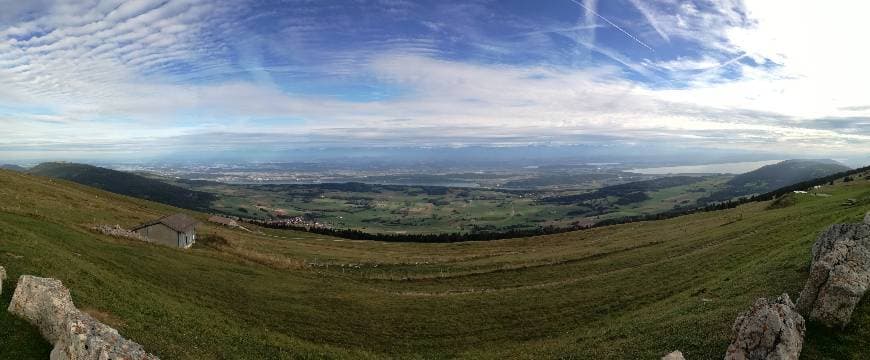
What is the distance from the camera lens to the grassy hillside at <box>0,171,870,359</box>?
24.1 metres

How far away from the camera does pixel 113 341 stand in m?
17.1

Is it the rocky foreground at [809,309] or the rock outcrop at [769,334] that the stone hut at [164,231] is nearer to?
the rocky foreground at [809,309]

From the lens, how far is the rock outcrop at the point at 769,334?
52.6 ft

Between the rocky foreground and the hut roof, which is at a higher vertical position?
the rocky foreground

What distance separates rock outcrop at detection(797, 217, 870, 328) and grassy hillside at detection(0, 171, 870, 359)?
29.4 inches

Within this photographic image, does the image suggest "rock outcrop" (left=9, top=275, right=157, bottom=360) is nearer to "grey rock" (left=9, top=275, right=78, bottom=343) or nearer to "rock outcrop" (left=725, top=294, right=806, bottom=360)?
"grey rock" (left=9, top=275, right=78, bottom=343)

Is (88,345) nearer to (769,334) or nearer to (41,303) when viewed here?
(41,303)

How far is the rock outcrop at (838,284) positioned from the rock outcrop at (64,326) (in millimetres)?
28785

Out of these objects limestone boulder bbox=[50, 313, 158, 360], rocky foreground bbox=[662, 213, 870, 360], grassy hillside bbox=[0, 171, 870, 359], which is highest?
rocky foreground bbox=[662, 213, 870, 360]

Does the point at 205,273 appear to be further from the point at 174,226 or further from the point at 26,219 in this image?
the point at 174,226

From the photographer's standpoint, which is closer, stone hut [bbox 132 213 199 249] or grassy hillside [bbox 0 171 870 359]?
grassy hillside [bbox 0 171 870 359]

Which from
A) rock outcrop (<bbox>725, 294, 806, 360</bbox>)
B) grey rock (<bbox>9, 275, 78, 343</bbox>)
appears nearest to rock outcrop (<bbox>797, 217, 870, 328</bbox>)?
rock outcrop (<bbox>725, 294, 806, 360</bbox>)

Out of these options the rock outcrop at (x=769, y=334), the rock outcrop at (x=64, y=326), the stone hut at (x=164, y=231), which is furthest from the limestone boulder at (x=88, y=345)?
the stone hut at (x=164, y=231)

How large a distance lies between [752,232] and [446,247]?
65.4 m
